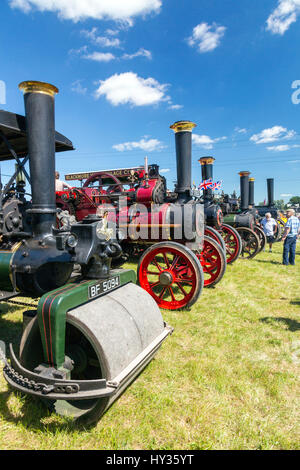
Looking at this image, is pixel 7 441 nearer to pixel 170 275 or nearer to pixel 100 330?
pixel 100 330

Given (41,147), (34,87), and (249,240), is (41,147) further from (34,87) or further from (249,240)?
(249,240)

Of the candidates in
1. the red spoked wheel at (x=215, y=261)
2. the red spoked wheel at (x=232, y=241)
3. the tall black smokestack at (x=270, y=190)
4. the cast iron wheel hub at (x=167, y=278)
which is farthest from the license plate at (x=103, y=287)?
the tall black smokestack at (x=270, y=190)

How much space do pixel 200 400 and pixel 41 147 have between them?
8.15 feet

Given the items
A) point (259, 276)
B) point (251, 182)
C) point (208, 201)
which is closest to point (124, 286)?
point (259, 276)

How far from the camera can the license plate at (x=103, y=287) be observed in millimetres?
2167

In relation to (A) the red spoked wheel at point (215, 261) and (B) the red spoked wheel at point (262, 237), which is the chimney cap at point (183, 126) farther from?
(B) the red spoked wheel at point (262, 237)

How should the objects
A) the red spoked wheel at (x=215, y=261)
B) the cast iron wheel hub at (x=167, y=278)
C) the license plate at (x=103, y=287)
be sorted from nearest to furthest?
1. the license plate at (x=103, y=287)
2. the cast iron wheel hub at (x=167, y=278)
3. the red spoked wheel at (x=215, y=261)

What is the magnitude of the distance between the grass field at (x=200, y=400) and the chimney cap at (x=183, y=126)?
12.3ft

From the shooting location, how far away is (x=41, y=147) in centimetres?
243

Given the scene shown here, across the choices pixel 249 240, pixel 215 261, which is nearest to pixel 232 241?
pixel 249 240

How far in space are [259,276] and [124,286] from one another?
5.05 metres

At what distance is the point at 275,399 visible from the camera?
2299mm

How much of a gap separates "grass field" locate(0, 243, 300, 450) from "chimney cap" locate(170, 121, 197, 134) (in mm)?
3761
